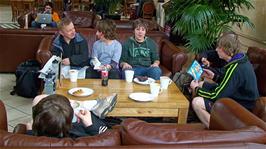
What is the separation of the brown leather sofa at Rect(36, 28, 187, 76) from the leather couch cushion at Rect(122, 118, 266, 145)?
263 cm

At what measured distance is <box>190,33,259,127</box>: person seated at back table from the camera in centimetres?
283

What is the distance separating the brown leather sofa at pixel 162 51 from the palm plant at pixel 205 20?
7.6 inches

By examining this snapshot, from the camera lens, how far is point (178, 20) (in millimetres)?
4438

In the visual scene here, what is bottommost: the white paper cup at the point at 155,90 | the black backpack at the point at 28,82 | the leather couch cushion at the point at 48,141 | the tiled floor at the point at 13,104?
the tiled floor at the point at 13,104

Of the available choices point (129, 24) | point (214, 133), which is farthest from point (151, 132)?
point (129, 24)

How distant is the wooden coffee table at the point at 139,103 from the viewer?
Answer: 2805 mm

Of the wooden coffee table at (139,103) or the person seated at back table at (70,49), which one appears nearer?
the wooden coffee table at (139,103)

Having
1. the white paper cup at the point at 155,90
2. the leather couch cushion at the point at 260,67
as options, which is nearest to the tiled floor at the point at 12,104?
the white paper cup at the point at 155,90

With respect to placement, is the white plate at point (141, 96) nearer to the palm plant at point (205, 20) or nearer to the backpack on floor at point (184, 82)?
the backpack on floor at point (184, 82)

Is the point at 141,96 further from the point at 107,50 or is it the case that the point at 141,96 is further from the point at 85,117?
the point at 107,50

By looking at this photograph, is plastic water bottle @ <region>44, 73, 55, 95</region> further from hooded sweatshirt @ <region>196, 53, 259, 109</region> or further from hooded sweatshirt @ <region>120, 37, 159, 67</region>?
hooded sweatshirt @ <region>196, 53, 259, 109</region>

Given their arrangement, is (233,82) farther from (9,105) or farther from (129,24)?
(129,24)

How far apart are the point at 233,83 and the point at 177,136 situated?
4.61 ft

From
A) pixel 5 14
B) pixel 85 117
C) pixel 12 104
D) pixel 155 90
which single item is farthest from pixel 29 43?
pixel 5 14
